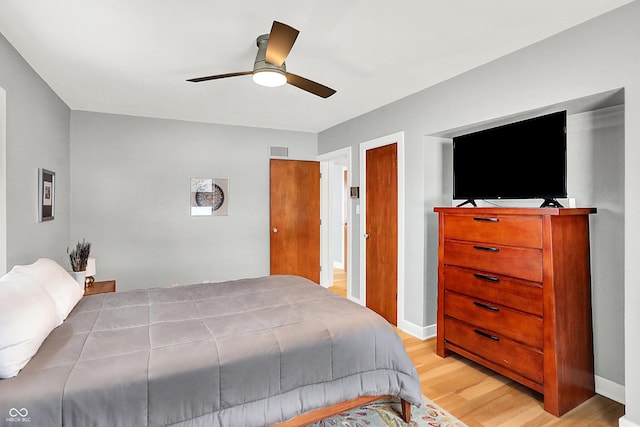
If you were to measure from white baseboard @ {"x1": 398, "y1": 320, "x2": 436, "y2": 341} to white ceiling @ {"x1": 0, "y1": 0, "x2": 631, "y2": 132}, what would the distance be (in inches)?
95.1

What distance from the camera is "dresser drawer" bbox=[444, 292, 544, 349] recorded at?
92.1 inches

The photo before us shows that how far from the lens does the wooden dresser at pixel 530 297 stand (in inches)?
88.1

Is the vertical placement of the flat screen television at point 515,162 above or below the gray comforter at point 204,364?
above

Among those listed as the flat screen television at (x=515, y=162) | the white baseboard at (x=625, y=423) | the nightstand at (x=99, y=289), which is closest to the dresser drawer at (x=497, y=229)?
the flat screen television at (x=515, y=162)

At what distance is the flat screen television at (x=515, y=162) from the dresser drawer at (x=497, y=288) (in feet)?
2.04

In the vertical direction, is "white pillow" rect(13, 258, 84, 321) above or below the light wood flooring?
above

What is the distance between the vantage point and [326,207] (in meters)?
5.55

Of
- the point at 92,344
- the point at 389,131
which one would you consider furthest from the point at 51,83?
the point at 389,131

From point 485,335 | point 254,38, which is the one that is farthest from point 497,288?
point 254,38

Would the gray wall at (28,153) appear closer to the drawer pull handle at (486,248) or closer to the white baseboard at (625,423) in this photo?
the drawer pull handle at (486,248)

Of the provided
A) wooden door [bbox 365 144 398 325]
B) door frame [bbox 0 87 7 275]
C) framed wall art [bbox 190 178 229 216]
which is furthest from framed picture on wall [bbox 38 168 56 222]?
wooden door [bbox 365 144 398 325]

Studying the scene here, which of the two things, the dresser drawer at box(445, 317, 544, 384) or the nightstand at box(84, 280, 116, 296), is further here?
the nightstand at box(84, 280, 116, 296)

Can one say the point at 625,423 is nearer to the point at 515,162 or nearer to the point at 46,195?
the point at 515,162

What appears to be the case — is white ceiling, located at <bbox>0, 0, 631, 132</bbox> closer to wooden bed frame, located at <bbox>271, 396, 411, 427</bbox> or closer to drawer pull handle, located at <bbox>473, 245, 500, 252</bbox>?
drawer pull handle, located at <bbox>473, 245, 500, 252</bbox>
